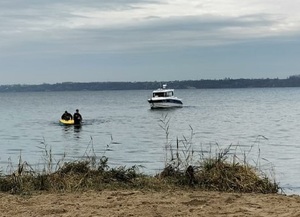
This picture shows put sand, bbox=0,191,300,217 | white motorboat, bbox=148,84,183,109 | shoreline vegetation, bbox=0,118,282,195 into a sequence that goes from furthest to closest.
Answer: white motorboat, bbox=148,84,183,109 → shoreline vegetation, bbox=0,118,282,195 → sand, bbox=0,191,300,217

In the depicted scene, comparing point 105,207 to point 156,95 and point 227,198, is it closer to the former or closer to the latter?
point 227,198

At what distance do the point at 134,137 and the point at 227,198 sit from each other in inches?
1109

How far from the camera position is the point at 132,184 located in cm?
1004

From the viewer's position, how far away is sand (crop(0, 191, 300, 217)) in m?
7.75

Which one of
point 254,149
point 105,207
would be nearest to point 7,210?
point 105,207

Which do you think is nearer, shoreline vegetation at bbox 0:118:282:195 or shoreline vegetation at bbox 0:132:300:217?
Answer: shoreline vegetation at bbox 0:132:300:217

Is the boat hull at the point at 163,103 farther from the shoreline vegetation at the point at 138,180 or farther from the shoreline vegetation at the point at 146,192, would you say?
the shoreline vegetation at the point at 138,180


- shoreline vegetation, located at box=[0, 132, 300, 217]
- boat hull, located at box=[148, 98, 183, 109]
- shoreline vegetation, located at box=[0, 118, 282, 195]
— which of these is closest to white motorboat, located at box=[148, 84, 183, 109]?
boat hull, located at box=[148, 98, 183, 109]

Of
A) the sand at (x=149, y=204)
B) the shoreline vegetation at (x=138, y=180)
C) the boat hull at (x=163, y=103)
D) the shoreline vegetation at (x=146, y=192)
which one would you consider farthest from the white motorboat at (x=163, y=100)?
the sand at (x=149, y=204)

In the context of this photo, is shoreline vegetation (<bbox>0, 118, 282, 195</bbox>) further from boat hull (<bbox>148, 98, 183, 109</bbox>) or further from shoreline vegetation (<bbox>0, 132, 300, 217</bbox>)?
boat hull (<bbox>148, 98, 183, 109</bbox>)

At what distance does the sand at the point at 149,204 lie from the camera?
775 centimetres

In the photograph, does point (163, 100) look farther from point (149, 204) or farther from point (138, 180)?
point (149, 204)

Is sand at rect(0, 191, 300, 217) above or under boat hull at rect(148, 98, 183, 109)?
above

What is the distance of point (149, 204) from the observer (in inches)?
326
